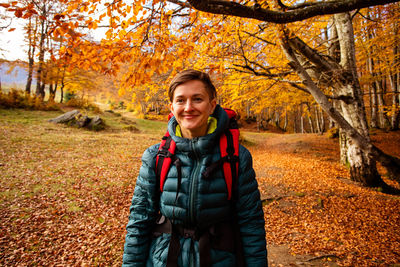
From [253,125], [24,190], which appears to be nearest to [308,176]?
[24,190]

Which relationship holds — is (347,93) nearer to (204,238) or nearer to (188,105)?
(188,105)

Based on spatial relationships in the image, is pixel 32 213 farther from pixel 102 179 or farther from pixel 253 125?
pixel 253 125

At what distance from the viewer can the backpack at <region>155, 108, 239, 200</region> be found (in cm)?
146

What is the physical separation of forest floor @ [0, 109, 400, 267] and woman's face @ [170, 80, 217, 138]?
3.05m

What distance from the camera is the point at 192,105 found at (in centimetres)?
151

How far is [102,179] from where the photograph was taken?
600 cm

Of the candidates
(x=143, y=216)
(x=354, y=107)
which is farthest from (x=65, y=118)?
(x=354, y=107)

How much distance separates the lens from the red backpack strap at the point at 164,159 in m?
1.53

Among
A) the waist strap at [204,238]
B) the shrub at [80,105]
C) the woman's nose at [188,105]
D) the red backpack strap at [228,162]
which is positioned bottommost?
the waist strap at [204,238]

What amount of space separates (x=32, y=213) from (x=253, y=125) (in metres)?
31.7

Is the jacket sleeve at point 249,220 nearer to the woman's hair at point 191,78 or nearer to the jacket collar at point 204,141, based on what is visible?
the jacket collar at point 204,141

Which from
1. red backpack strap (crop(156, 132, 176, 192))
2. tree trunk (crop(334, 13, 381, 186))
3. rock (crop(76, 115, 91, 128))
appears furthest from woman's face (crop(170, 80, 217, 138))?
rock (crop(76, 115, 91, 128))

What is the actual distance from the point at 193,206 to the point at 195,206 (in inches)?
0.6

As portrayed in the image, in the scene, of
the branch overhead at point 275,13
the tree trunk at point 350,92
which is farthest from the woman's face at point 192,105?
the tree trunk at point 350,92
